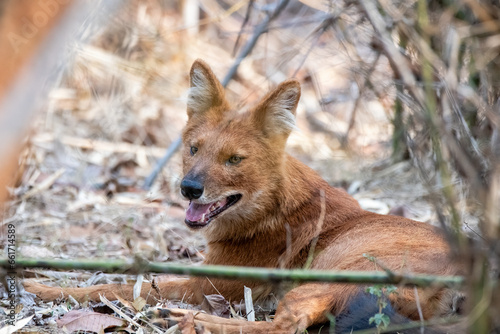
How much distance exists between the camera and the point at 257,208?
4277mm

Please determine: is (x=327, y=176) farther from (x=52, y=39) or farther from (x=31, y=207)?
(x=52, y=39)

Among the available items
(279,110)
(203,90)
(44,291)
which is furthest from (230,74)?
(44,291)

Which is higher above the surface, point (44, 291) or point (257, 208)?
point (257, 208)

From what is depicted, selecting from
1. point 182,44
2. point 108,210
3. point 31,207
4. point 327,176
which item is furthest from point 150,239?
point 182,44

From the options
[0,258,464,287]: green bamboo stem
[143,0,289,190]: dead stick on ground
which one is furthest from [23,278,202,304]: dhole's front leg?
[143,0,289,190]: dead stick on ground

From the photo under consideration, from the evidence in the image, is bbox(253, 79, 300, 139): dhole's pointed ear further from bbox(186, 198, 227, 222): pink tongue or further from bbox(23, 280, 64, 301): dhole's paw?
bbox(23, 280, 64, 301): dhole's paw

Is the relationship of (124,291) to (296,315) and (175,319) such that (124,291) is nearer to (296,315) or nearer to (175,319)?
(175,319)

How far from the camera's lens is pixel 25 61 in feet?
4.90

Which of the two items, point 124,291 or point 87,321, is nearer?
point 87,321

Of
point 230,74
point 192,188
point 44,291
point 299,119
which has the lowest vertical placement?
point 299,119

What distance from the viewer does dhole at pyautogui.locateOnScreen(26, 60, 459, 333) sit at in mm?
3918

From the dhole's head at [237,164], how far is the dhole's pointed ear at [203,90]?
0.04 m

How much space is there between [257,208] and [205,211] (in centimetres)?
38

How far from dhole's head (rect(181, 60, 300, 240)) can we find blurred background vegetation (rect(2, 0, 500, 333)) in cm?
33
